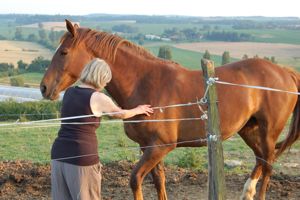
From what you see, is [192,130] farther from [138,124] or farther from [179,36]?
[179,36]

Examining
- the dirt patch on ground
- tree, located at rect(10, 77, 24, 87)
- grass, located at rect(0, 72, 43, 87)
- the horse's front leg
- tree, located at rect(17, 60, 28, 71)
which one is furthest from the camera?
tree, located at rect(17, 60, 28, 71)

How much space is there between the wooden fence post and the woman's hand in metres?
0.80

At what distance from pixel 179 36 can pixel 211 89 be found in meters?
69.1

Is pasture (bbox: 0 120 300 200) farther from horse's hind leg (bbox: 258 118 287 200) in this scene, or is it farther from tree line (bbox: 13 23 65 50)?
tree line (bbox: 13 23 65 50)

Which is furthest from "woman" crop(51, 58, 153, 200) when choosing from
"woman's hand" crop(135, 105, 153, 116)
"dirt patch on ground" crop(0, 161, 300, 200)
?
"dirt patch on ground" crop(0, 161, 300, 200)

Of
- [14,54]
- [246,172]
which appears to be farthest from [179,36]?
[246,172]

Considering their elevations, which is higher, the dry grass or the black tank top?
the black tank top

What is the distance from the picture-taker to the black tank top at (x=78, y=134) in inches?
156

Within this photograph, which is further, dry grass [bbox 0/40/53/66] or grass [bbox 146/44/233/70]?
dry grass [bbox 0/40/53/66]

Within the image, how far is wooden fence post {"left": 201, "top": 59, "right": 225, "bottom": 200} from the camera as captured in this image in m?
3.99

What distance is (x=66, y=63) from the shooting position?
523 centimetres

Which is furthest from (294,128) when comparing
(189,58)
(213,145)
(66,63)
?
(189,58)

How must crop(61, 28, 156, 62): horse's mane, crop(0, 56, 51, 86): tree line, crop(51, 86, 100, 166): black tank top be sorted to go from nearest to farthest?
crop(51, 86, 100, 166): black tank top < crop(61, 28, 156, 62): horse's mane < crop(0, 56, 51, 86): tree line

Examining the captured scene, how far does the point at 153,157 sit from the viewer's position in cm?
505
